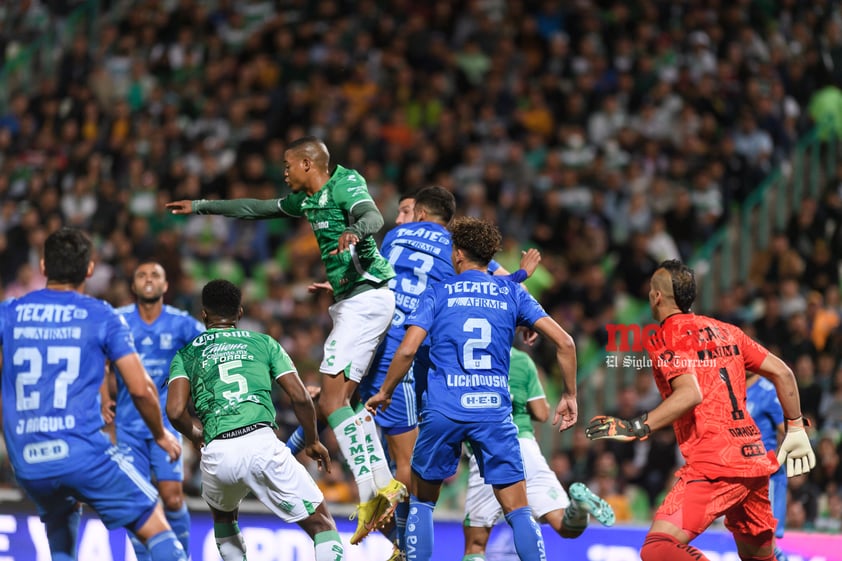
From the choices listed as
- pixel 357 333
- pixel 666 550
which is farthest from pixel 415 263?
pixel 666 550

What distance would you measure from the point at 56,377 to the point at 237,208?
2.12 metres

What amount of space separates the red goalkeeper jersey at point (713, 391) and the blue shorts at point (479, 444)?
1049mm

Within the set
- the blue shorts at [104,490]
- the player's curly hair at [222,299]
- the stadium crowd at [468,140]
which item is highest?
the stadium crowd at [468,140]

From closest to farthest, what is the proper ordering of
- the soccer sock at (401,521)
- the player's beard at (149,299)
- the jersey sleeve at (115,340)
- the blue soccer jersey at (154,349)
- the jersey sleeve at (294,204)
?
the jersey sleeve at (115,340) < the jersey sleeve at (294,204) < the soccer sock at (401,521) < the blue soccer jersey at (154,349) < the player's beard at (149,299)

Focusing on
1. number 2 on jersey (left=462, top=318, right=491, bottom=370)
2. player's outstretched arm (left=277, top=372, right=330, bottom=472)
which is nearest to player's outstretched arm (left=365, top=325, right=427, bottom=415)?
Result: number 2 on jersey (left=462, top=318, right=491, bottom=370)

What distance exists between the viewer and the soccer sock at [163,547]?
7707mm

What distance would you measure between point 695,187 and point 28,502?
375 inches

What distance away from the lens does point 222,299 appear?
8.14 m

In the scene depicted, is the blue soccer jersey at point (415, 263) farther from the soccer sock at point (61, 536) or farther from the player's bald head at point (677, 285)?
the soccer sock at point (61, 536)

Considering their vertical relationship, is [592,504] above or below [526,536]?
above

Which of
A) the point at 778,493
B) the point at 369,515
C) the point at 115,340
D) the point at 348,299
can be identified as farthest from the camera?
the point at 778,493

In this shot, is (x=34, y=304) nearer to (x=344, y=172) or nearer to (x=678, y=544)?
(x=344, y=172)

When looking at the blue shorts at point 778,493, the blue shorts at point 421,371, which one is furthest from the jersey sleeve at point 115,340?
the blue shorts at point 778,493

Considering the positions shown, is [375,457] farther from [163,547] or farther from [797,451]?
[797,451]
